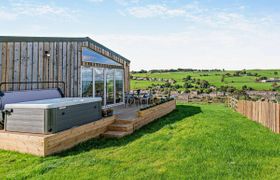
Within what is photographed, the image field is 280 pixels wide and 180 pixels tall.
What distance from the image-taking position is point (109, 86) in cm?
1195

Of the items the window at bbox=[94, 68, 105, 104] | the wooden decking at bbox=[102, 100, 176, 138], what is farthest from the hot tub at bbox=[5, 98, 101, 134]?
the window at bbox=[94, 68, 105, 104]

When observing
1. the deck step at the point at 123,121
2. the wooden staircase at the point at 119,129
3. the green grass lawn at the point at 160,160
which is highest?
the deck step at the point at 123,121

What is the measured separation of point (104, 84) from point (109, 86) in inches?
20.5

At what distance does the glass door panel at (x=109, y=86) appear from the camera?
11.8 meters

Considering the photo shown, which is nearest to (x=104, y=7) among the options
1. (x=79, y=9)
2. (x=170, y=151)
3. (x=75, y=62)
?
(x=79, y=9)

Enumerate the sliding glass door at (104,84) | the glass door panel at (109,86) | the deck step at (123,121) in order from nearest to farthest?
the deck step at (123,121)
the sliding glass door at (104,84)
the glass door panel at (109,86)

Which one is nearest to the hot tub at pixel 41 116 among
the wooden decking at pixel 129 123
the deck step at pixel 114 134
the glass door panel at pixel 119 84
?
the deck step at pixel 114 134

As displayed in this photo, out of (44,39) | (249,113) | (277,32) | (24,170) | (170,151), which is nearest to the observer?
(24,170)

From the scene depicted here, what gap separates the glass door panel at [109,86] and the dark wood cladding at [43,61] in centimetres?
112

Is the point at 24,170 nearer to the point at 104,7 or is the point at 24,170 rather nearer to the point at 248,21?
the point at 104,7

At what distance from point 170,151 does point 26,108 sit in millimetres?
3418

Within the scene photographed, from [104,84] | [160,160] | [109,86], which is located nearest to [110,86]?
[109,86]

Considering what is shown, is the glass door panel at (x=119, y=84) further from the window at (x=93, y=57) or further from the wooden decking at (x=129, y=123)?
the wooden decking at (x=129, y=123)

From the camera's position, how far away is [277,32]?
Result: 15.5m
